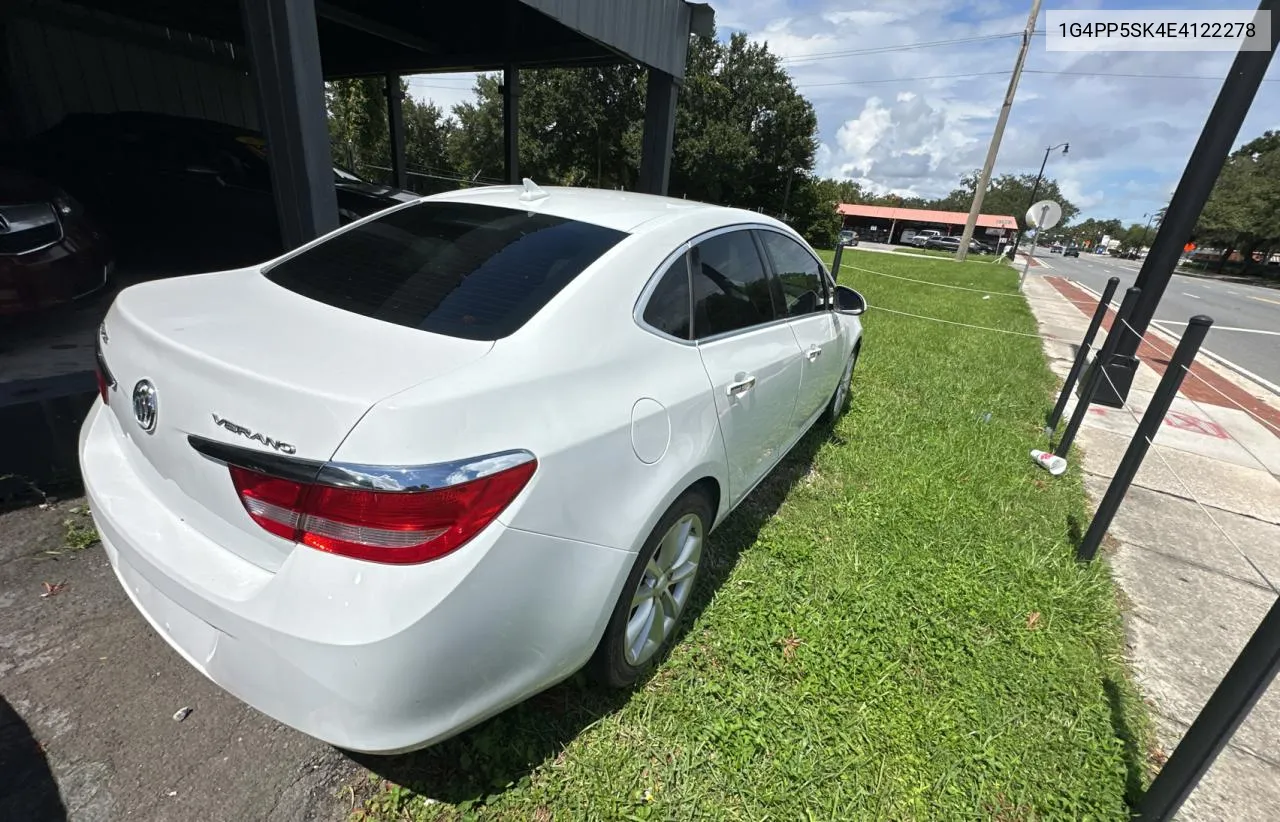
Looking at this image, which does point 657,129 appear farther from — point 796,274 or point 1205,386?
point 1205,386

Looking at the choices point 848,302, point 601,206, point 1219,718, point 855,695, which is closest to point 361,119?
point 848,302

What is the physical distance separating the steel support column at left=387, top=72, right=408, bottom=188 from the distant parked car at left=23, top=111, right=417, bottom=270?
540 cm

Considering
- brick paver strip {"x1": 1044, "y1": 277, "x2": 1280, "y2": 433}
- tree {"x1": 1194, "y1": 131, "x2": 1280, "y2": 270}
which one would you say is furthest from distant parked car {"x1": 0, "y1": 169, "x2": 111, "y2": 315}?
tree {"x1": 1194, "y1": 131, "x2": 1280, "y2": 270}

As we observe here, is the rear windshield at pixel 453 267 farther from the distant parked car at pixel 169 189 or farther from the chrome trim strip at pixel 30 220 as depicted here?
the distant parked car at pixel 169 189

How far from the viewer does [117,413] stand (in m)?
1.73

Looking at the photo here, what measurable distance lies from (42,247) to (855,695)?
5.35m

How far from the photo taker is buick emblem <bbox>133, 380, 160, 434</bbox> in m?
1.50

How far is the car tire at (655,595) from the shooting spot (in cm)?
184

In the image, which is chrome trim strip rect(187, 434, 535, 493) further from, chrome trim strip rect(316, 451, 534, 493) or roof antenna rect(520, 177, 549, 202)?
roof antenna rect(520, 177, 549, 202)

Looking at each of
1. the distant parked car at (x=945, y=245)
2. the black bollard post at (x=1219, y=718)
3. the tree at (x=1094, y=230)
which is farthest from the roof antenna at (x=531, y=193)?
the tree at (x=1094, y=230)

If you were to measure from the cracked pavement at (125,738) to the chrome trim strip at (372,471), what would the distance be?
3.46 feet

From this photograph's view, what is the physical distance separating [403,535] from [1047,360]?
8.84 metres

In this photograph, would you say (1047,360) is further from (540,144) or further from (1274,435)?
(540,144)

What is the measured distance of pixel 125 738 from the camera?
177 cm
